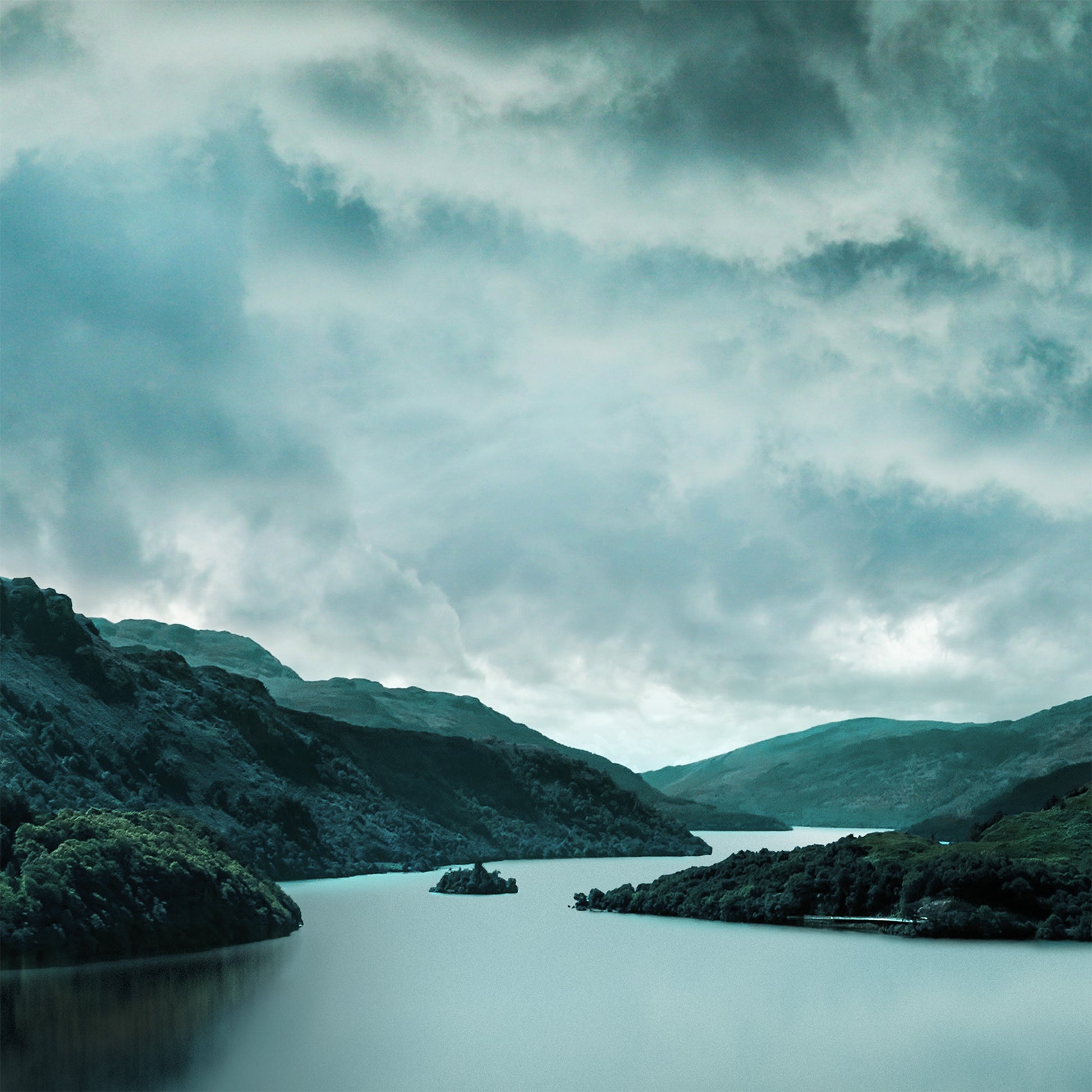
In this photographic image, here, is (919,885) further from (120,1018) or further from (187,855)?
(120,1018)

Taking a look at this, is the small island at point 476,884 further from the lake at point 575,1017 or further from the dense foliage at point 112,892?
the dense foliage at point 112,892

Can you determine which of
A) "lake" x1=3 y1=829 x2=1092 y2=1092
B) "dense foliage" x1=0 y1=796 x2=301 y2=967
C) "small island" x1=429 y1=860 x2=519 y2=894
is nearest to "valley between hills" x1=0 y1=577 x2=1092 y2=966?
"dense foliage" x1=0 y1=796 x2=301 y2=967

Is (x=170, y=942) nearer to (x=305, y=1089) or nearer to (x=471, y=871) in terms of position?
(x=305, y=1089)

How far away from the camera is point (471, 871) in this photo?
149625 millimetres

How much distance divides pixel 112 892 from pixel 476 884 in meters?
85.5

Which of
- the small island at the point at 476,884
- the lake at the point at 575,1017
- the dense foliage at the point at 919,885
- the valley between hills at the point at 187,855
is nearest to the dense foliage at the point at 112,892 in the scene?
the valley between hills at the point at 187,855

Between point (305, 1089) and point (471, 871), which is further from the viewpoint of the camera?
point (471, 871)

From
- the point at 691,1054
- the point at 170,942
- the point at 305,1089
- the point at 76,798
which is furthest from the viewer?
the point at 76,798

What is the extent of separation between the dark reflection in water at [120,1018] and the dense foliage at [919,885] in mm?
42514

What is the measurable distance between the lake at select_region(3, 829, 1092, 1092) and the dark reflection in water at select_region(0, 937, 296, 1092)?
13 centimetres

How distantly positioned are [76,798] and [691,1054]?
4357 inches

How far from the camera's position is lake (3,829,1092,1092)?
42.5 meters

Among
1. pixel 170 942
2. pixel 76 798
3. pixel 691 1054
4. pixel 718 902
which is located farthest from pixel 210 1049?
pixel 76 798

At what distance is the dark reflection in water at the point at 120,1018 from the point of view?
130 ft
